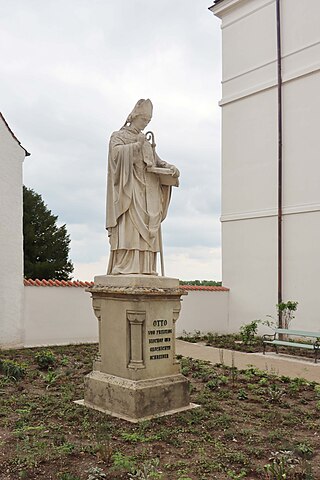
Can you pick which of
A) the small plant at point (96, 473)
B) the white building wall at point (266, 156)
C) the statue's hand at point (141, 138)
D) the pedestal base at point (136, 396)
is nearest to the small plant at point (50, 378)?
the pedestal base at point (136, 396)

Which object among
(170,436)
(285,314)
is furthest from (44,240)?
(170,436)

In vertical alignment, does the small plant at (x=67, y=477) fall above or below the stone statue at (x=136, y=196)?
below

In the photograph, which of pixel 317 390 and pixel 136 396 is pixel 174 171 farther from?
pixel 317 390

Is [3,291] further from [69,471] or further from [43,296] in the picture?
[69,471]

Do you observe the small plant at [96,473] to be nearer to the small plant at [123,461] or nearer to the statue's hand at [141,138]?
the small plant at [123,461]

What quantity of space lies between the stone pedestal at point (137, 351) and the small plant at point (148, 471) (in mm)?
1306

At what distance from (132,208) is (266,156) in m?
10.3

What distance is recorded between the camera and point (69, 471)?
169 inches

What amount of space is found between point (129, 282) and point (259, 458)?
238 cm

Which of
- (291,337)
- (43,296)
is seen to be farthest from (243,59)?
(43,296)

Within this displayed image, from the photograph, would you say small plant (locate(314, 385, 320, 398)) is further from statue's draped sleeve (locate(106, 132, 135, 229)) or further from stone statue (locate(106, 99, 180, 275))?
statue's draped sleeve (locate(106, 132, 135, 229))

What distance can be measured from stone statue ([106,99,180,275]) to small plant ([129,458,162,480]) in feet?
7.99

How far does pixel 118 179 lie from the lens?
647 cm

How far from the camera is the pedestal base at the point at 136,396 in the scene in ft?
18.8
